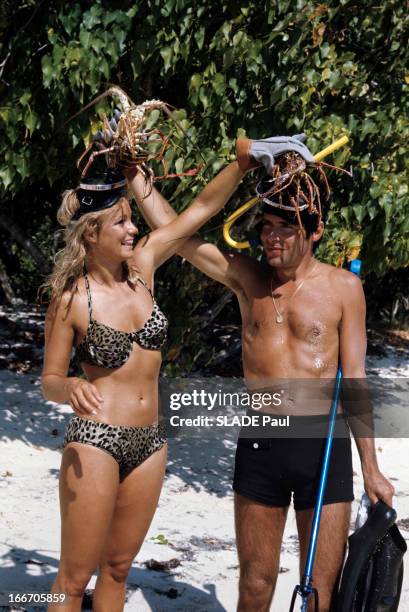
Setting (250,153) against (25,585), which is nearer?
(250,153)

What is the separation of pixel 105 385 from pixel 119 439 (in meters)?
0.22

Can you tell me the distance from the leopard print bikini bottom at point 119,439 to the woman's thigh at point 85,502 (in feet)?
0.10

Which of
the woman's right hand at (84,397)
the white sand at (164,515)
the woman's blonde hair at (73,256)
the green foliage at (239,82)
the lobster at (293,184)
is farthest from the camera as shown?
the green foliage at (239,82)

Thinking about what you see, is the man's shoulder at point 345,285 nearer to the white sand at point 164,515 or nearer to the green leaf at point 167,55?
the white sand at point 164,515

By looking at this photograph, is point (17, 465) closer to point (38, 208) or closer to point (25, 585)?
point (25, 585)


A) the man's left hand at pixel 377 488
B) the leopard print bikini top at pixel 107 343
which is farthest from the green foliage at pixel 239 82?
the man's left hand at pixel 377 488

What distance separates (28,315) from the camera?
12.1 meters

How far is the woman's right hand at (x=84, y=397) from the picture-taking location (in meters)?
3.44

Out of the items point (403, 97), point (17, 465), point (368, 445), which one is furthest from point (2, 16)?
point (368, 445)

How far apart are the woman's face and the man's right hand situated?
0.56 meters

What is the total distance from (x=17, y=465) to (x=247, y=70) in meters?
3.54

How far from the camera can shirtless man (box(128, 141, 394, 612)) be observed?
13.0 feet

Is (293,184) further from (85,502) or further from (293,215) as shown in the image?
(85,502)

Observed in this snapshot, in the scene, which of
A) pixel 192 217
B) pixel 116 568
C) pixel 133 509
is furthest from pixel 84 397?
pixel 192 217
